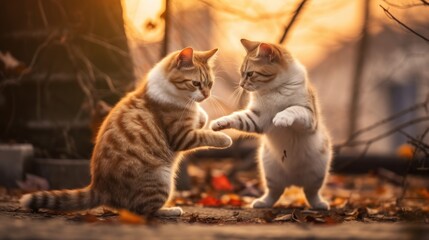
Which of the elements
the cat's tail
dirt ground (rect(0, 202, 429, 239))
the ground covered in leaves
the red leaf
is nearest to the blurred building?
the ground covered in leaves

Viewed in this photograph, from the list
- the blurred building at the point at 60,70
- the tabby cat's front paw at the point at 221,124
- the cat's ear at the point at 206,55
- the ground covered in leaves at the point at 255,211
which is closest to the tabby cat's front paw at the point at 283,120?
the tabby cat's front paw at the point at 221,124

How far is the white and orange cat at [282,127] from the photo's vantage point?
4480 millimetres

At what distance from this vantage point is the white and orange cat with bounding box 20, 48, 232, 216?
3852mm

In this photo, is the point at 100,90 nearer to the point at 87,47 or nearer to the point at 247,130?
the point at 87,47

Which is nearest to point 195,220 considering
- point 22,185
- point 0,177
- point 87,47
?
point 22,185

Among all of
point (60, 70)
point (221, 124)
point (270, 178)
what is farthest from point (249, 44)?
point (60, 70)

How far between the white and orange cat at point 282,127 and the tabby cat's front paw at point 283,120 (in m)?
0.14

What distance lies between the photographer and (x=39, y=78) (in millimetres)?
6504

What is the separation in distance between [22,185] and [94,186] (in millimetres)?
1836

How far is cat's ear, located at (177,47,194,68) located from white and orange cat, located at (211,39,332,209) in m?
0.53

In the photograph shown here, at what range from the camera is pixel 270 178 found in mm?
4941

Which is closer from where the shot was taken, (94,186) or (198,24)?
(94,186)

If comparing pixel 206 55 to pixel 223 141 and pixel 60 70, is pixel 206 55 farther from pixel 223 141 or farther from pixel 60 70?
pixel 60 70

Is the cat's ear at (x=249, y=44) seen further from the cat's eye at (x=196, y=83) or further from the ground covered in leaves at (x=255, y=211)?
the ground covered in leaves at (x=255, y=211)
